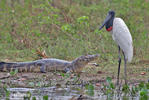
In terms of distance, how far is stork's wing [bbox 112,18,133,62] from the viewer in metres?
7.21

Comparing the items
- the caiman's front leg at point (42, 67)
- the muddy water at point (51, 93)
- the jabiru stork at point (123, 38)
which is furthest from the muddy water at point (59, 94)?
the caiman's front leg at point (42, 67)

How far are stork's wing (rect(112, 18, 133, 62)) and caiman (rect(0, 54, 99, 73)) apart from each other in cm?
170

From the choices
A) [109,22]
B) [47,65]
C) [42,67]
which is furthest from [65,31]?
[109,22]

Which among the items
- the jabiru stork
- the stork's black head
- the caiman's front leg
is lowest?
the caiman's front leg

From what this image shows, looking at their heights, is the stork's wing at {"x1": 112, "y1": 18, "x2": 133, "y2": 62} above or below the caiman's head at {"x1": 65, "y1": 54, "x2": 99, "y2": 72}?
above

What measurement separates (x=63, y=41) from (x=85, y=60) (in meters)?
2.55

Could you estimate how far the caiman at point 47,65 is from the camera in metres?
8.82


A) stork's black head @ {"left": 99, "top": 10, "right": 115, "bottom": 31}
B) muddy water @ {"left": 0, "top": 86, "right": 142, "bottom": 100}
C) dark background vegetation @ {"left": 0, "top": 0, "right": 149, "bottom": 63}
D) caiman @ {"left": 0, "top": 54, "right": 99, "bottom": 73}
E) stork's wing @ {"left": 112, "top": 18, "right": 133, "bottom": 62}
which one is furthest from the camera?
dark background vegetation @ {"left": 0, "top": 0, "right": 149, "bottom": 63}

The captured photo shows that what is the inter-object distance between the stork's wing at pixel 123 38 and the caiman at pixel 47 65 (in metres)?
1.70

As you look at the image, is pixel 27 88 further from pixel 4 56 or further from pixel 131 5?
pixel 131 5

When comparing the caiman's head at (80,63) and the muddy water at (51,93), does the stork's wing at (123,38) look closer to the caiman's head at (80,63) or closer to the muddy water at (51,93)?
the muddy water at (51,93)

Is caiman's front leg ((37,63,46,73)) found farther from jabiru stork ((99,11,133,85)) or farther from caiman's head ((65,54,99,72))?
jabiru stork ((99,11,133,85))

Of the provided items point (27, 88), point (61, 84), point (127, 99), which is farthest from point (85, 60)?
point (127, 99)

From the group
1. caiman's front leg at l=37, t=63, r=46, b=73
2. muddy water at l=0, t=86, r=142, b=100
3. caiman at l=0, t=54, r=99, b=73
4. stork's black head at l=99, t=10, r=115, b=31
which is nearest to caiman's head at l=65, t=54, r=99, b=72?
caiman at l=0, t=54, r=99, b=73
